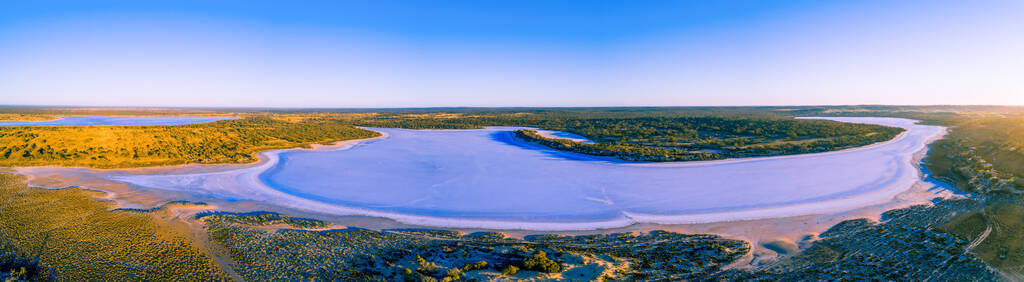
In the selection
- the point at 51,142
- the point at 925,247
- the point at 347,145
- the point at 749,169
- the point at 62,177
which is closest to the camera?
the point at 925,247

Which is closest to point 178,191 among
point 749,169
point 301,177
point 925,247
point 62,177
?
point 301,177

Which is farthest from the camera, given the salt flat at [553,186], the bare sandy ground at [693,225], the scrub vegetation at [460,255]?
the salt flat at [553,186]

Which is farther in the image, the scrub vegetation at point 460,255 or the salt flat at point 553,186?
the salt flat at point 553,186

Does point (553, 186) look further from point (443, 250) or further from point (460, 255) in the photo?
point (460, 255)

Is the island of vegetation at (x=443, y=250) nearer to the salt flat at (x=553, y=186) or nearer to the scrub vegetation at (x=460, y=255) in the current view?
the scrub vegetation at (x=460, y=255)

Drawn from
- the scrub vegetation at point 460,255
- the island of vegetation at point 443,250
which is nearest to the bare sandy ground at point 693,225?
the island of vegetation at point 443,250

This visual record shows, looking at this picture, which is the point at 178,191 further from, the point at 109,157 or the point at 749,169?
the point at 749,169

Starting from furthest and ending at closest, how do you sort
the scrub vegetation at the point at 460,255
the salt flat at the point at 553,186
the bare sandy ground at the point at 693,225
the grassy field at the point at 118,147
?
the grassy field at the point at 118,147 → the salt flat at the point at 553,186 → the bare sandy ground at the point at 693,225 → the scrub vegetation at the point at 460,255

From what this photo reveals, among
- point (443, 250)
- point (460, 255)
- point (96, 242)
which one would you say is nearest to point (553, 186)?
point (443, 250)

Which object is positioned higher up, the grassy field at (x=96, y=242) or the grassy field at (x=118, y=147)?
the grassy field at (x=118, y=147)
